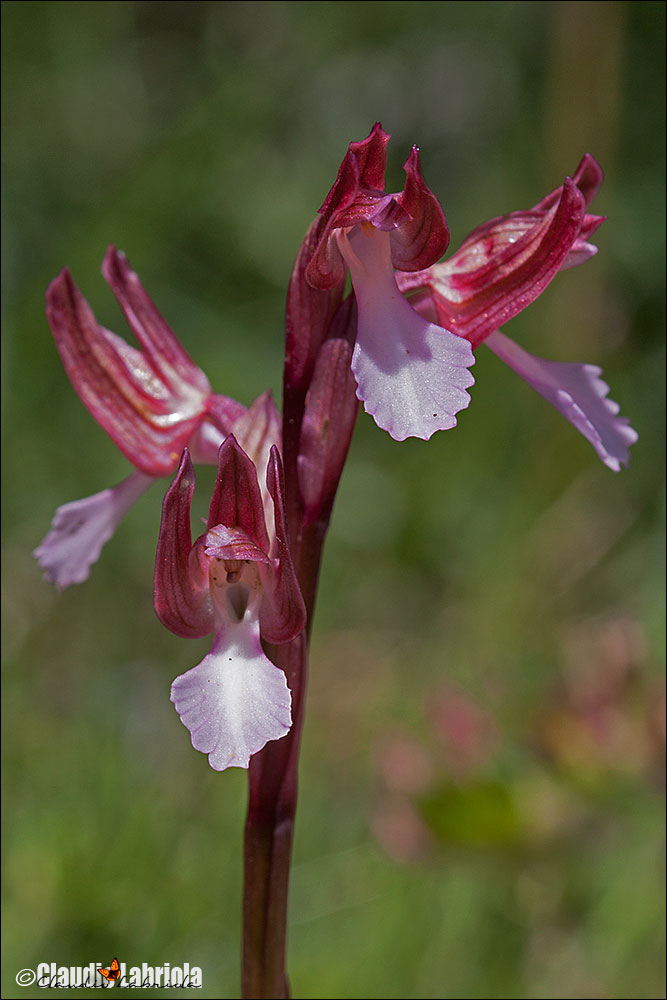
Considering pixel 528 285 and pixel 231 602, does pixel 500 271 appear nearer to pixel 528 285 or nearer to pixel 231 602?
pixel 528 285

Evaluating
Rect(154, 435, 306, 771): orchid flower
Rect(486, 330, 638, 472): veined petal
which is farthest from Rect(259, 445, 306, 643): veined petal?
Rect(486, 330, 638, 472): veined petal

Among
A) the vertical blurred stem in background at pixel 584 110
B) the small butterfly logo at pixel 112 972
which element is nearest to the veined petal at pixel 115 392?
the small butterfly logo at pixel 112 972

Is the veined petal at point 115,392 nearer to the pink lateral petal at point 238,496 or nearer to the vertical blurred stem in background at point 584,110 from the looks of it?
the pink lateral petal at point 238,496

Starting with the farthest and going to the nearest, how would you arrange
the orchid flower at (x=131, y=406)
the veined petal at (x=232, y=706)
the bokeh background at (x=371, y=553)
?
the bokeh background at (x=371, y=553) < the orchid flower at (x=131, y=406) < the veined petal at (x=232, y=706)

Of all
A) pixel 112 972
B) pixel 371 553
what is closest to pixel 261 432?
pixel 112 972

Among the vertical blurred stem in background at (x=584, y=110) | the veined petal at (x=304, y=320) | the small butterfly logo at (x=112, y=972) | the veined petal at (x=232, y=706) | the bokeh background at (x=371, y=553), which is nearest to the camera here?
the veined petal at (x=232, y=706)
